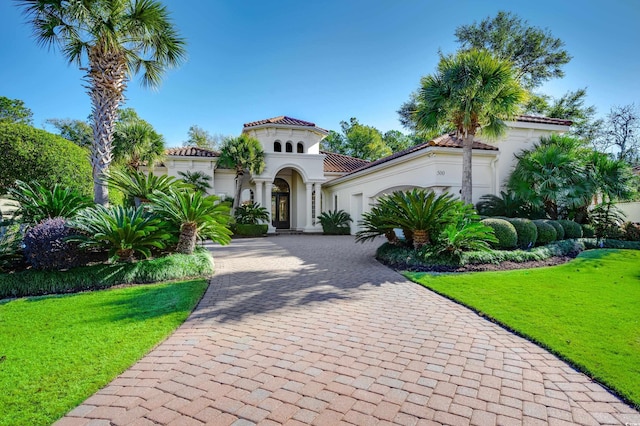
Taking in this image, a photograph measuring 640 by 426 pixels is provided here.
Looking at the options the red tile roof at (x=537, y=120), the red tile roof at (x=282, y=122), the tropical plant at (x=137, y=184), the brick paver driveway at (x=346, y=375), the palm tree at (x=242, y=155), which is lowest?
the brick paver driveway at (x=346, y=375)

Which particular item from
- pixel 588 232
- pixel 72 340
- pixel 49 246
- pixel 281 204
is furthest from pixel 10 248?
pixel 281 204

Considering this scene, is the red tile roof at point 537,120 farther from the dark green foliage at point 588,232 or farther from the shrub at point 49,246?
the shrub at point 49,246

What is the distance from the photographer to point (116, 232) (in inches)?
271

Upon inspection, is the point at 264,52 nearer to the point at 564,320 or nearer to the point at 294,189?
the point at 294,189

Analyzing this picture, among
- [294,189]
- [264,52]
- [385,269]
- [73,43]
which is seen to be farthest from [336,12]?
[294,189]

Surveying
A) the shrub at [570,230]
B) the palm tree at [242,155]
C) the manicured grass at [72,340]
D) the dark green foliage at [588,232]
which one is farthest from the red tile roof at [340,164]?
the manicured grass at [72,340]

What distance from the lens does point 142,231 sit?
6859 millimetres

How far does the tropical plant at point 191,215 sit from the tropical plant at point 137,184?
32.2 inches

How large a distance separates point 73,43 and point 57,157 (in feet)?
11.3

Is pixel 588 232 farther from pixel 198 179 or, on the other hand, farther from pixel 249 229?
pixel 198 179

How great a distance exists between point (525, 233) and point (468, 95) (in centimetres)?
499

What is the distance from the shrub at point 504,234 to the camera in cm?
1024

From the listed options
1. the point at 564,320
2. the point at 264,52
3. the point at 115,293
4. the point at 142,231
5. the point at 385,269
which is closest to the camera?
the point at 564,320

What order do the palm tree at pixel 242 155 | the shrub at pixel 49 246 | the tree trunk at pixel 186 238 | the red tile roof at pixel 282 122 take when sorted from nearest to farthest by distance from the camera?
the shrub at pixel 49 246 < the tree trunk at pixel 186 238 < the palm tree at pixel 242 155 < the red tile roof at pixel 282 122
